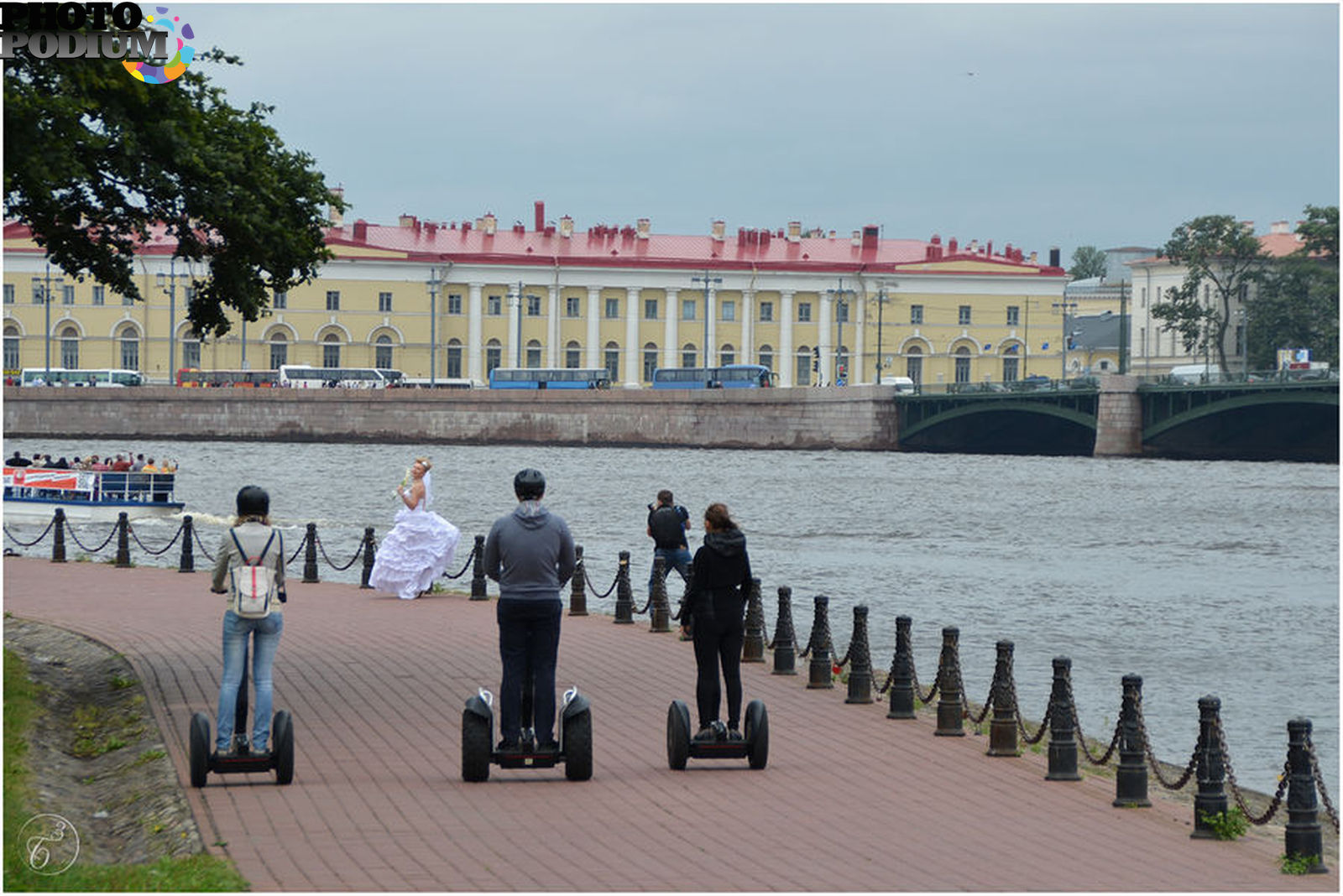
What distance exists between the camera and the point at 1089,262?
564 feet

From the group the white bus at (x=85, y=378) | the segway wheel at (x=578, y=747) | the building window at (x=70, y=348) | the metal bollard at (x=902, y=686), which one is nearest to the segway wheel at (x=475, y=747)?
the segway wheel at (x=578, y=747)

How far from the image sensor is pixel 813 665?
586 inches

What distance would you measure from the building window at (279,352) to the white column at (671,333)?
20.8m

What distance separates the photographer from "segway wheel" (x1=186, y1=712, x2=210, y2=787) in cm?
964

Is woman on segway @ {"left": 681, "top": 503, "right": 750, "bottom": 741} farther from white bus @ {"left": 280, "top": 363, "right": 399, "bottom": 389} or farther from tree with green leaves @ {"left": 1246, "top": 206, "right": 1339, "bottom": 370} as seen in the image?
tree with green leaves @ {"left": 1246, "top": 206, "right": 1339, "bottom": 370}

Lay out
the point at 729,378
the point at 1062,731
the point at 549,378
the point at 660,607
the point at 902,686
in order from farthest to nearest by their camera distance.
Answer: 1. the point at 549,378
2. the point at 729,378
3. the point at 660,607
4. the point at 902,686
5. the point at 1062,731

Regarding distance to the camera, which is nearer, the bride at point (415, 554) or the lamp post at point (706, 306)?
the bride at point (415, 554)

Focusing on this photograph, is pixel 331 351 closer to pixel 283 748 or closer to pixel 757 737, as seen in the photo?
pixel 757 737

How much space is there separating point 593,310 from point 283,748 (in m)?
103

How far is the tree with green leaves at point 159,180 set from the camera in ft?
40.2

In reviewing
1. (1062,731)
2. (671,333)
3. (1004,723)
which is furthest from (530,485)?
(671,333)

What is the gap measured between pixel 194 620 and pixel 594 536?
2583 centimetres

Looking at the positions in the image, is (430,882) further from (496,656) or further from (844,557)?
(844,557)

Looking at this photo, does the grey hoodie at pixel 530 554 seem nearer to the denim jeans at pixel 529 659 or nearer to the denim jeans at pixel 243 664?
the denim jeans at pixel 529 659
